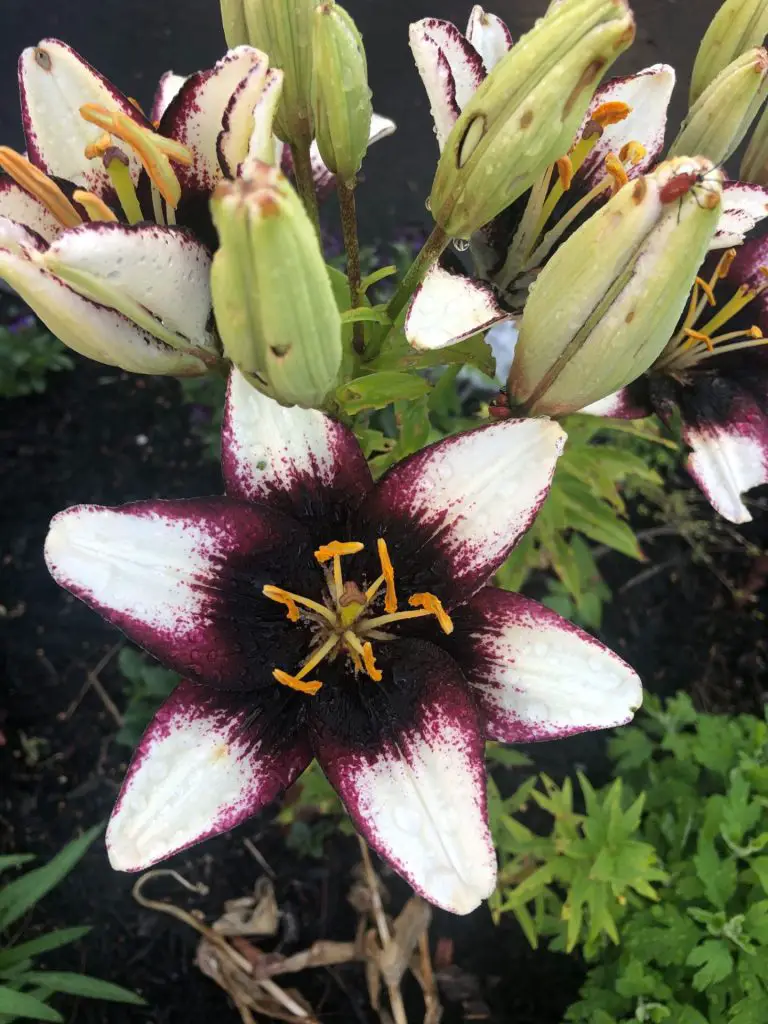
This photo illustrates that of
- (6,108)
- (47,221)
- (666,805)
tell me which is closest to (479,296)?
(47,221)

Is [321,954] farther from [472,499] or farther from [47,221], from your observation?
[47,221]

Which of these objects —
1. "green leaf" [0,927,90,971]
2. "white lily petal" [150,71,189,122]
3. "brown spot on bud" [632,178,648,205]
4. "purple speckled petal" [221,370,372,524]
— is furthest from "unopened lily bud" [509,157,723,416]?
"green leaf" [0,927,90,971]

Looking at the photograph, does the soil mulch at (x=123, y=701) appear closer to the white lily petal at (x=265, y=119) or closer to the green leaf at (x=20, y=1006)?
the green leaf at (x=20, y=1006)

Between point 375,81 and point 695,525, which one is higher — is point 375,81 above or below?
above

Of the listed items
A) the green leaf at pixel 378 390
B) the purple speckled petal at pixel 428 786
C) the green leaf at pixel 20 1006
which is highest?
the green leaf at pixel 378 390

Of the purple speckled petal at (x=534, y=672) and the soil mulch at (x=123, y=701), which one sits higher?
the purple speckled petal at (x=534, y=672)

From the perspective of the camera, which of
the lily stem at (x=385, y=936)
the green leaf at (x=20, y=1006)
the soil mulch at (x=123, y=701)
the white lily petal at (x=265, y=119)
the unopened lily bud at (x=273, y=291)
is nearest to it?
the unopened lily bud at (x=273, y=291)

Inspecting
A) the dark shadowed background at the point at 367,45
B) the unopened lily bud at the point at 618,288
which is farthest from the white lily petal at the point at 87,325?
the dark shadowed background at the point at 367,45

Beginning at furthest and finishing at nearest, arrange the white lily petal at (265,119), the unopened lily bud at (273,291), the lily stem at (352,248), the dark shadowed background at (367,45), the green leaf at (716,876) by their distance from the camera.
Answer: the dark shadowed background at (367,45) → the green leaf at (716,876) → the lily stem at (352,248) → the white lily petal at (265,119) → the unopened lily bud at (273,291)
